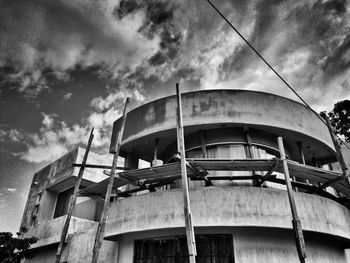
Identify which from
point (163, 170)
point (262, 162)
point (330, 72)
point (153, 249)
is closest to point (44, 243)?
point (153, 249)

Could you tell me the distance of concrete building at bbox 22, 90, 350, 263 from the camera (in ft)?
31.2

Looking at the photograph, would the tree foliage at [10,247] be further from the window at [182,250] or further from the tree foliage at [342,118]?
the tree foliage at [342,118]

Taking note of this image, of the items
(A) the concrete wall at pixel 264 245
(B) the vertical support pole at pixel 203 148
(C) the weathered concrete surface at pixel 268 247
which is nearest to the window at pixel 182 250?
(A) the concrete wall at pixel 264 245

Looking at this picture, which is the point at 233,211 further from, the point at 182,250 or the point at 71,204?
the point at 71,204

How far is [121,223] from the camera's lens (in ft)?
34.7

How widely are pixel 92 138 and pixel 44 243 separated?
19.4 ft

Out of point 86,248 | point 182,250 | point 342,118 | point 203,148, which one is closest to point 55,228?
point 86,248

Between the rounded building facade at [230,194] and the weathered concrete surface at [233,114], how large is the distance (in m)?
0.04

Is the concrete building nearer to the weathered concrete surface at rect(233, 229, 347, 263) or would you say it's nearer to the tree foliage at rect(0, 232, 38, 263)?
the weathered concrete surface at rect(233, 229, 347, 263)

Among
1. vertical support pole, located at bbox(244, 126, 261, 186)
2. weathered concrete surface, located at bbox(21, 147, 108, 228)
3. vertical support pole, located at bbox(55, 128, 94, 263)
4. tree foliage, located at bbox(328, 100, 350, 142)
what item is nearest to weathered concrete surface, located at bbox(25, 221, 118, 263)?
vertical support pole, located at bbox(55, 128, 94, 263)

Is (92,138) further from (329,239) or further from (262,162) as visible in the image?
(329,239)

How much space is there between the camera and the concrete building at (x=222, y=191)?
31.2 feet

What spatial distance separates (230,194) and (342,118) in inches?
453

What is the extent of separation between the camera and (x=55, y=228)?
1433 cm
